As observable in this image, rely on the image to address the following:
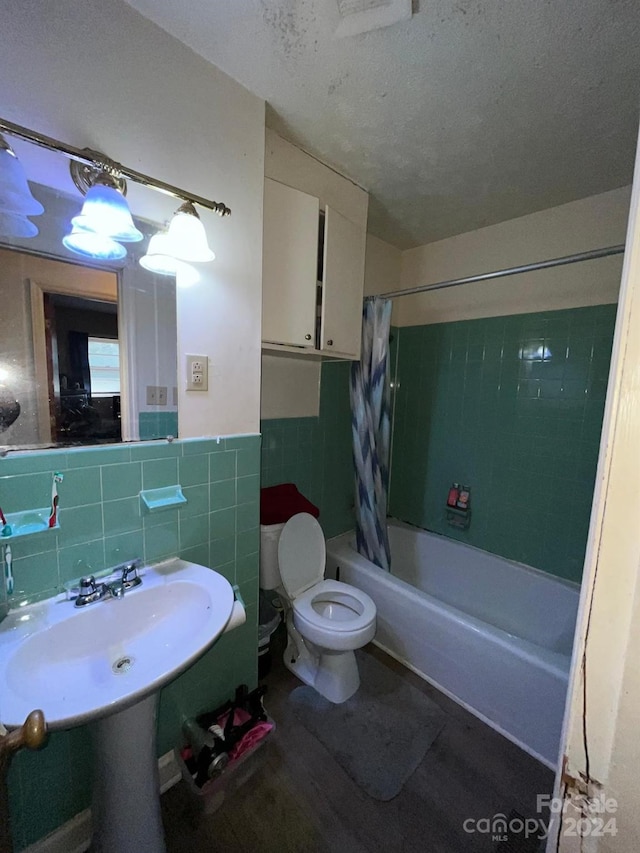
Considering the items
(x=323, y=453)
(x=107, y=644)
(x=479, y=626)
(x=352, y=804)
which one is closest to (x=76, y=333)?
(x=107, y=644)

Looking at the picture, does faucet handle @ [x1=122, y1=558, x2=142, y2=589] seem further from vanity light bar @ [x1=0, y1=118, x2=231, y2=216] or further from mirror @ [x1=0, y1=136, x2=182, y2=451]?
vanity light bar @ [x1=0, y1=118, x2=231, y2=216]

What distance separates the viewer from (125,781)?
0.87 m

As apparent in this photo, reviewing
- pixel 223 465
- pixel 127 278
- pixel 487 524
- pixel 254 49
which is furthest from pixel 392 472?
pixel 254 49

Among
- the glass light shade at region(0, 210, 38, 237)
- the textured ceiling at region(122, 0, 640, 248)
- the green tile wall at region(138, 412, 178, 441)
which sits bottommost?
the green tile wall at region(138, 412, 178, 441)

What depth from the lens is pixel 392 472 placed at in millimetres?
2621

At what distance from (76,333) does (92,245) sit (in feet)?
0.84

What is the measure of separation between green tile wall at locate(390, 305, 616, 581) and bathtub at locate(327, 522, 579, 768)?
0.15m

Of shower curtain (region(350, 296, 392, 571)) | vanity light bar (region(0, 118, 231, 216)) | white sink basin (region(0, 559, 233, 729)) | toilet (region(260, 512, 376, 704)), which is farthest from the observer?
shower curtain (region(350, 296, 392, 571))

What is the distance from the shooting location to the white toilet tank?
5.38ft

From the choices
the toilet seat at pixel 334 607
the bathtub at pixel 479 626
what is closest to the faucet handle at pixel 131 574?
the toilet seat at pixel 334 607

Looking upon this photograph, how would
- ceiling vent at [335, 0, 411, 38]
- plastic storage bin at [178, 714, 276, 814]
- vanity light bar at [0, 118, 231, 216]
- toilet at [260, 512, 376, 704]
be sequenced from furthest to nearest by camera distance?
toilet at [260, 512, 376, 704], plastic storage bin at [178, 714, 276, 814], ceiling vent at [335, 0, 411, 38], vanity light bar at [0, 118, 231, 216]

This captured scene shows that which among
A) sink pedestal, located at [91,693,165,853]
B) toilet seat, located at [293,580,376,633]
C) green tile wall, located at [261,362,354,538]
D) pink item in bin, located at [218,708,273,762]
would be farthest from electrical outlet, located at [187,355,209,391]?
pink item in bin, located at [218,708,273,762]

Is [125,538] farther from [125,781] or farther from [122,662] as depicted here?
[125,781]

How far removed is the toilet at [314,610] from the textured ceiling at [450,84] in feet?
5.78
